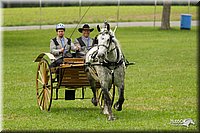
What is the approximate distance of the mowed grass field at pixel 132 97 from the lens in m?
11.8

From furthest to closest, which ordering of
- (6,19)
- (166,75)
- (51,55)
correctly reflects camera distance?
(6,19)
(166,75)
(51,55)

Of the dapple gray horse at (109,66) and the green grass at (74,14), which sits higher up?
the green grass at (74,14)

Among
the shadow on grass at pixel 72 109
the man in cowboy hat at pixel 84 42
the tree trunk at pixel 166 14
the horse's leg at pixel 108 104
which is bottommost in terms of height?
the shadow on grass at pixel 72 109

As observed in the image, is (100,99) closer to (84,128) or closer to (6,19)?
(84,128)

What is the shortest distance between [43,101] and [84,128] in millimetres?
2956

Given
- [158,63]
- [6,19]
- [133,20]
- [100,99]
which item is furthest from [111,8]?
[100,99]

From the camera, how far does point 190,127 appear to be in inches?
446

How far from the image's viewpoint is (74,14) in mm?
55500

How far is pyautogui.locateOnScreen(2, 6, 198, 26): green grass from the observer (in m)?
51.2

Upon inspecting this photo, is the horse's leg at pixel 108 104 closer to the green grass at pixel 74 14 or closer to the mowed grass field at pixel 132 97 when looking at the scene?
the mowed grass field at pixel 132 97

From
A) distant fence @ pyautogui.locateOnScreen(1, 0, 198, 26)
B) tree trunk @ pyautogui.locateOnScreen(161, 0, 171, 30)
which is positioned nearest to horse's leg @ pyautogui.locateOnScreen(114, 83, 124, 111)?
tree trunk @ pyautogui.locateOnScreen(161, 0, 171, 30)

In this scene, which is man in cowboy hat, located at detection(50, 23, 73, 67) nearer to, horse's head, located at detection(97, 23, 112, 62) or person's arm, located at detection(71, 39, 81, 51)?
person's arm, located at detection(71, 39, 81, 51)

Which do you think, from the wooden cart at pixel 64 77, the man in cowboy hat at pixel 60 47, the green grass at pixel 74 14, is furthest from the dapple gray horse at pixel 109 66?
the green grass at pixel 74 14

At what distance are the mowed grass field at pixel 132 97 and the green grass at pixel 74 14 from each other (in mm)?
17966
